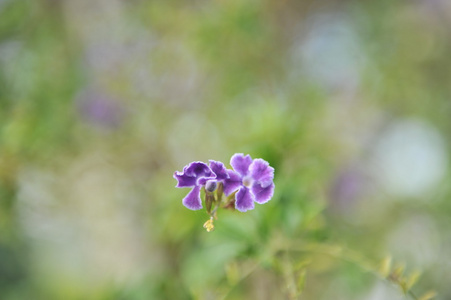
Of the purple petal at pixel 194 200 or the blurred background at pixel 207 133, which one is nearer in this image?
the purple petal at pixel 194 200

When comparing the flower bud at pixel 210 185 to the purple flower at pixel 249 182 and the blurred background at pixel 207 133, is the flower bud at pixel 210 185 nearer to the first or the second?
the purple flower at pixel 249 182

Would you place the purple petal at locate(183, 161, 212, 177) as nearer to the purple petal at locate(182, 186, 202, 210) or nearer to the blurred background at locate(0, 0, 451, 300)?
the purple petal at locate(182, 186, 202, 210)

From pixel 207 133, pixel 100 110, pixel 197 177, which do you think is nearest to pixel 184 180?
pixel 197 177

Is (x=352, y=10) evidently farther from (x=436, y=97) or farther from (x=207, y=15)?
(x=207, y=15)

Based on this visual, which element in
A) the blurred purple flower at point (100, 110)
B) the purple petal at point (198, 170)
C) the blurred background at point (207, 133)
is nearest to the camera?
the purple petal at point (198, 170)

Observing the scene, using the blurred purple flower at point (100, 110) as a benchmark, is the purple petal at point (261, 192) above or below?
below

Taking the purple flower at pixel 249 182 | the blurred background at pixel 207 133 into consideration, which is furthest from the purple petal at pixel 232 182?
the blurred background at pixel 207 133
